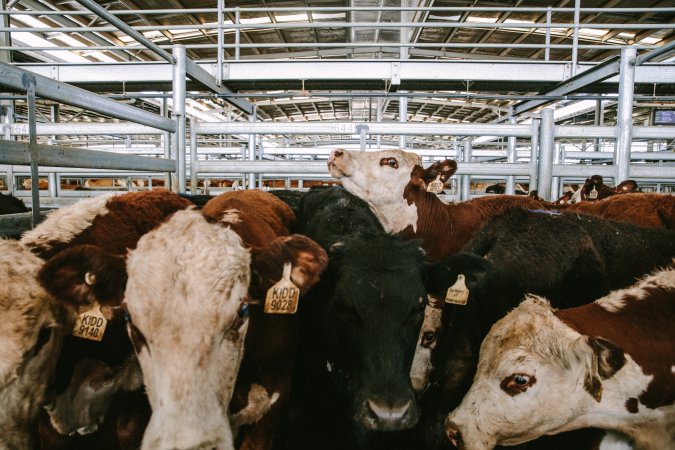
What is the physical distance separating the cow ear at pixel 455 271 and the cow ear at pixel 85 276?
55.9 inches

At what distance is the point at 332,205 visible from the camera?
3.25 m

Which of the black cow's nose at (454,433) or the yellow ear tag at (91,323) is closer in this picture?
the yellow ear tag at (91,323)

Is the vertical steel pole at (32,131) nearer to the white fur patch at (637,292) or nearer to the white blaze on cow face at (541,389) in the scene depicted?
the white blaze on cow face at (541,389)

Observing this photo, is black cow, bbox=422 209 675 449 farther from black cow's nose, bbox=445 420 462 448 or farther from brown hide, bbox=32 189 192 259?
brown hide, bbox=32 189 192 259

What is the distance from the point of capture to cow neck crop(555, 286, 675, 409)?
1927mm

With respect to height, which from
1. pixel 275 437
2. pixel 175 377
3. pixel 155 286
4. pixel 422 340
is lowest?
pixel 275 437

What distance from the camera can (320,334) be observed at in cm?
242

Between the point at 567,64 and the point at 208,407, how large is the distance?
5.62 metres

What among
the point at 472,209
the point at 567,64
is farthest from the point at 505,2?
the point at 472,209

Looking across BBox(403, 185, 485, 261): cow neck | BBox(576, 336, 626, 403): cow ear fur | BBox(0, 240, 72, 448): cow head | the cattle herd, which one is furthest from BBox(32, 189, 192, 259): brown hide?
BBox(403, 185, 485, 261): cow neck

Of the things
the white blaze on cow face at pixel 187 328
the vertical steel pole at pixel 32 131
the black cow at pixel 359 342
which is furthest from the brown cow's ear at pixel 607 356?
the vertical steel pole at pixel 32 131

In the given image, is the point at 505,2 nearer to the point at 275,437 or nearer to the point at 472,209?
the point at 472,209

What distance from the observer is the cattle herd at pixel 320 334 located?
5.22 ft

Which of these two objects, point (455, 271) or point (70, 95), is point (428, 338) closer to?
point (455, 271)
